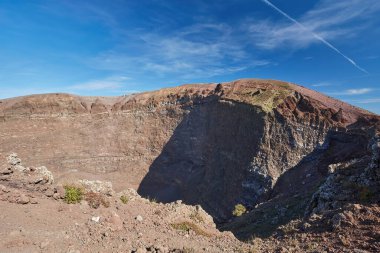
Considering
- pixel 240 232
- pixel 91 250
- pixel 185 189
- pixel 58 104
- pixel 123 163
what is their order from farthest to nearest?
pixel 58 104 → pixel 123 163 → pixel 185 189 → pixel 240 232 → pixel 91 250

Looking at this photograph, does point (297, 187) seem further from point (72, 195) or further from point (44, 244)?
point (44, 244)

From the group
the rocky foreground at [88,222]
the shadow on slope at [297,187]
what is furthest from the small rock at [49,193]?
the shadow on slope at [297,187]

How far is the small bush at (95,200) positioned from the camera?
1308 cm

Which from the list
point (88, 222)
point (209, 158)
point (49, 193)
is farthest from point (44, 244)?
point (209, 158)

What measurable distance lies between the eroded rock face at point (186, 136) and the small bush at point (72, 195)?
2243 cm

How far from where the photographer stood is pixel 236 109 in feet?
136

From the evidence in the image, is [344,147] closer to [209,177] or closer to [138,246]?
[209,177]

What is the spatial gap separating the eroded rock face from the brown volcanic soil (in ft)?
0.48

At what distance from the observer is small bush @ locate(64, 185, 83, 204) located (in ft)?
42.3

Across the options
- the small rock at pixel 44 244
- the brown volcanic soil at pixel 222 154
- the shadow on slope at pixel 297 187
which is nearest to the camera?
the small rock at pixel 44 244

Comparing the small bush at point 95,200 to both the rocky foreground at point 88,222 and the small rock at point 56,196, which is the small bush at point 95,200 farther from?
the small rock at point 56,196

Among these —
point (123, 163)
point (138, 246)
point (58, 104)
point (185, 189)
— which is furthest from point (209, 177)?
point (138, 246)

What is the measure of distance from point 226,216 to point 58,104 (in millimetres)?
33793

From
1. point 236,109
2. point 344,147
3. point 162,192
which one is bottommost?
point 162,192
